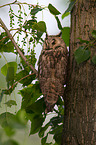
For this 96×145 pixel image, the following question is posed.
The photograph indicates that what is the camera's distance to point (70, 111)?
650 mm

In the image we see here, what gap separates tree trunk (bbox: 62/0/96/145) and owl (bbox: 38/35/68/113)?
0.03 meters

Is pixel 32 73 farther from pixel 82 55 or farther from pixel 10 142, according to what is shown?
pixel 10 142

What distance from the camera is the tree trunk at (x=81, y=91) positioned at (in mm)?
604

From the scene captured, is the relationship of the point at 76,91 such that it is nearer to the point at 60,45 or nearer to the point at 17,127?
the point at 60,45

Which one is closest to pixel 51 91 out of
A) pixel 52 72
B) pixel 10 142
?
pixel 52 72

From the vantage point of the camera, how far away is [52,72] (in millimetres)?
654

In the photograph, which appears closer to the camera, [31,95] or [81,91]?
[81,91]

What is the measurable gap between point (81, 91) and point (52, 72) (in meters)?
0.13

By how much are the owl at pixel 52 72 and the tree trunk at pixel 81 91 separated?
0.03 metres

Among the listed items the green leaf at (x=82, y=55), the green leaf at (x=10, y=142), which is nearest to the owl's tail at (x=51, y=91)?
the green leaf at (x=82, y=55)

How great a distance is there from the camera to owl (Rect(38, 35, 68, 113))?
0.63m

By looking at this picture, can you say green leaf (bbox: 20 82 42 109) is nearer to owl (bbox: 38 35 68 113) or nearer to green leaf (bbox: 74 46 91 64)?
owl (bbox: 38 35 68 113)

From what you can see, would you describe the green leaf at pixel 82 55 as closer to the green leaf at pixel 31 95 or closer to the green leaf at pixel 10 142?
the green leaf at pixel 31 95

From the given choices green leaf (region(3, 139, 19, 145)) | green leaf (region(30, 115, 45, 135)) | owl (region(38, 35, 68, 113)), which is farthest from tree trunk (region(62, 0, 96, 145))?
green leaf (region(3, 139, 19, 145))
